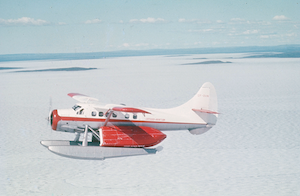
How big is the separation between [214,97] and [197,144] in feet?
9.55

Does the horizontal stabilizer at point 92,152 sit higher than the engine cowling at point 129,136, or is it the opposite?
the engine cowling at point 129,136

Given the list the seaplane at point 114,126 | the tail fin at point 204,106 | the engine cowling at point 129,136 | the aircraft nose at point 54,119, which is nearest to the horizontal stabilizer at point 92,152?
the seaplane at point 114,126

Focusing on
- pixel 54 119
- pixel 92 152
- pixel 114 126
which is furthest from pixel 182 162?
pixel 54 119

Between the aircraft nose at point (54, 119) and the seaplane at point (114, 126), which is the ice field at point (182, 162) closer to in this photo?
the seaplane at point (114, 126)

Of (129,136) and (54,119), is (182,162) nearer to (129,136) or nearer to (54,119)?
(129,136)

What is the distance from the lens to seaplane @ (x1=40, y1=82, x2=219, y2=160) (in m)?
15.8

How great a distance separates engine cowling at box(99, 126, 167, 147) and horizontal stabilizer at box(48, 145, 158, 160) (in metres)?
0.30

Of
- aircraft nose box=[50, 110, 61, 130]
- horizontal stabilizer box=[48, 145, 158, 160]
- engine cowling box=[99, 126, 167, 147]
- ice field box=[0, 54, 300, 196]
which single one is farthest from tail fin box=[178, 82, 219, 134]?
aircraft nose box=[50, 110, 61, 130]

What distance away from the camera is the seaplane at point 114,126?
51.7 ft

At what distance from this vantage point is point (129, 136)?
16.6 metres

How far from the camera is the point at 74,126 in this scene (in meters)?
16.8

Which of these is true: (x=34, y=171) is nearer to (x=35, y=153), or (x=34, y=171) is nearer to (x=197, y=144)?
(x=35, y=153)

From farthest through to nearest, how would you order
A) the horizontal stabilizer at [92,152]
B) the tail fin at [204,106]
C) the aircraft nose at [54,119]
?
1. the tail fin at [204,106]
2. the aircraft nose at [54,119]
3. the horizontal stabilizer at [92,152]

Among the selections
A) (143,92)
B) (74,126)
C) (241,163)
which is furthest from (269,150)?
(143,92)
